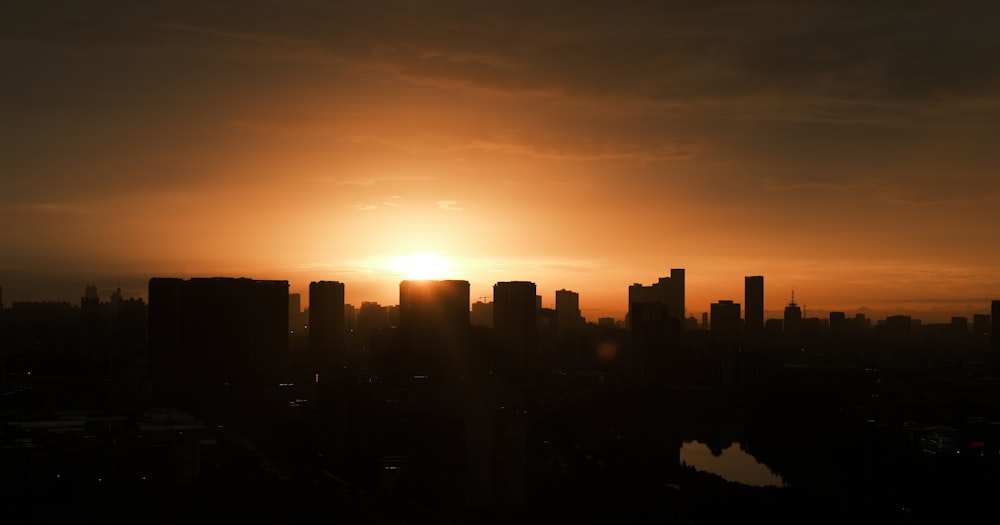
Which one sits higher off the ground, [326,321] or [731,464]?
[326,321]

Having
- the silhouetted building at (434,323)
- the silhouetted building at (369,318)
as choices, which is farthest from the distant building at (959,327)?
the silhouetted building at (434,323)

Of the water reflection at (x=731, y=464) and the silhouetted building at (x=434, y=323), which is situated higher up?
the silhouetted building at (x=434, y=323)

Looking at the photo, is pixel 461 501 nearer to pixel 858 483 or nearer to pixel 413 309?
pixel 858 483

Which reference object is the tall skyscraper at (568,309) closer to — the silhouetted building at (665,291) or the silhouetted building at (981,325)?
the silhouetted building at (665,291)

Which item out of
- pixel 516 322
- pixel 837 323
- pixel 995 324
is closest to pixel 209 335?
pixel 516 322

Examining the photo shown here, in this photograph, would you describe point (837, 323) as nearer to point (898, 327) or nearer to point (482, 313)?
point (898, 327)
